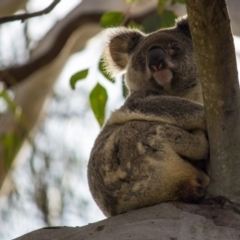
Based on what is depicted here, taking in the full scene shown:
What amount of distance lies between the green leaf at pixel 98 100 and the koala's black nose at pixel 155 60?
0.42 m

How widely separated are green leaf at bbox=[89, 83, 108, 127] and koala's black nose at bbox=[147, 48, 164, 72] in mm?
423

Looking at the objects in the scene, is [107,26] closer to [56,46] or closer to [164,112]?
[164,112]

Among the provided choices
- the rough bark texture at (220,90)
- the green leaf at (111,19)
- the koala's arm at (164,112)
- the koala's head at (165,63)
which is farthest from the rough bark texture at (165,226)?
the green leaf at (111,19)

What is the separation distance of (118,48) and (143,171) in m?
1.72

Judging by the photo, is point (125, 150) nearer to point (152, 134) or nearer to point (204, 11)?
point (152, 134)

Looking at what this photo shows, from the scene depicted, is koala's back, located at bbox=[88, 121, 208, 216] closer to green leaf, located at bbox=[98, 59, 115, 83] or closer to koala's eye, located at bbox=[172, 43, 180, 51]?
koala's eye, located at bbox=[172, 43, 180, 51]

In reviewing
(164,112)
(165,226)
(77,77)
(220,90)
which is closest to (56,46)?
(77,77)

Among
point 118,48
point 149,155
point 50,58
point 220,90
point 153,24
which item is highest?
point 220,90

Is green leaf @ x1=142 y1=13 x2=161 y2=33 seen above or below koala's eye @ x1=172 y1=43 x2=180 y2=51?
below

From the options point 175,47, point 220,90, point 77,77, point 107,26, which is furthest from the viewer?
point 107,26

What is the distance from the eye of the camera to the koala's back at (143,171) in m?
3.22

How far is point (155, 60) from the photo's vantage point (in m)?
3.99

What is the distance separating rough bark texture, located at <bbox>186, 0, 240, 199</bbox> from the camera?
2.92 m

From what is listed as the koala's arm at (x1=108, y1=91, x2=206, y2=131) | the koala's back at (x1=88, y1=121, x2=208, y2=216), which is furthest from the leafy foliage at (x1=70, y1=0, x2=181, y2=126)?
the koala's back at (x1=88, y1=121, x2=208, y2=216)
